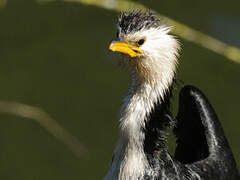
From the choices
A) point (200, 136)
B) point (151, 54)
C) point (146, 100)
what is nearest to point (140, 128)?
point (146, 100)

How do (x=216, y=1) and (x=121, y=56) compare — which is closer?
(x=121, y=56)

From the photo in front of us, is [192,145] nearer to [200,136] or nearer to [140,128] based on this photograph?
[200,136]

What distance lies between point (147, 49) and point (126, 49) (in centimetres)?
9

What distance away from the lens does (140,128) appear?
3562 mm

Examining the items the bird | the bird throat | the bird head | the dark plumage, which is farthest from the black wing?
the bird head

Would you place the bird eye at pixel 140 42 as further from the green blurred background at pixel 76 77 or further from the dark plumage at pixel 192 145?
the green blurred background at pixel 76 77

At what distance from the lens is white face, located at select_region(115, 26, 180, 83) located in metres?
3.51

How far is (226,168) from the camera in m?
4.05

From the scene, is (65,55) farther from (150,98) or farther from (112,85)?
(150,98)

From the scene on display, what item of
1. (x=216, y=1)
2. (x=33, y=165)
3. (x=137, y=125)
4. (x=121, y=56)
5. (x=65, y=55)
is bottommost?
(x=33, y=165)

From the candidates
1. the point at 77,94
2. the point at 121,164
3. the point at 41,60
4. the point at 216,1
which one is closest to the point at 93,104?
the point at 77,94

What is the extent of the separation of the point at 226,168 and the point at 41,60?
2.60m

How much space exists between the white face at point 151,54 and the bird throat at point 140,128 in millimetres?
48

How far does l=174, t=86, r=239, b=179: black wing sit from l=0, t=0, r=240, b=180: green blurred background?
1591mm
